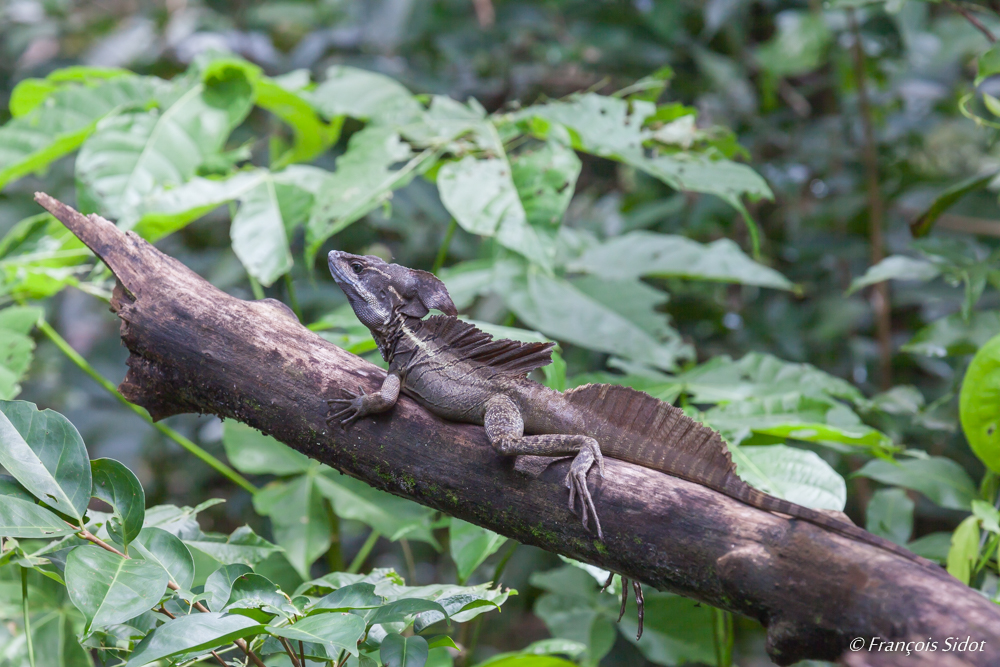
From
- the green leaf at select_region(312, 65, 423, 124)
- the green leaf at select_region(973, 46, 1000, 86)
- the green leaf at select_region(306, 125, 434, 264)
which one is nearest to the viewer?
the green leaf at select_region(973, 46, 1000, 86)

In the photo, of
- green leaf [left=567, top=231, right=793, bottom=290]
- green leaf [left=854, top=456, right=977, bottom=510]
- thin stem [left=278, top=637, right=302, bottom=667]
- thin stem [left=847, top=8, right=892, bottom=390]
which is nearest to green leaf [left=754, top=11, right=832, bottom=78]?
thin stem [left=847, top=8, right=892, bottom=390]

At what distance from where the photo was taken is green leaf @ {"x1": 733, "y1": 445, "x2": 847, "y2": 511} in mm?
2031

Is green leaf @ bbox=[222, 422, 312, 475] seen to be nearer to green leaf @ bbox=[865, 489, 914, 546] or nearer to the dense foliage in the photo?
the dense foliage

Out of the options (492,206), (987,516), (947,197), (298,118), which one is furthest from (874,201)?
(298,118)

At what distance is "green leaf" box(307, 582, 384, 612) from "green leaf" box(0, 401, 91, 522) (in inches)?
22.2

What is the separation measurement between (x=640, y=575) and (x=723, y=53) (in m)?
4.45

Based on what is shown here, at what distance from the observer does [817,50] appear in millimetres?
4258

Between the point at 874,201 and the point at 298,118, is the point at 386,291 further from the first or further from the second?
the point at 874,201

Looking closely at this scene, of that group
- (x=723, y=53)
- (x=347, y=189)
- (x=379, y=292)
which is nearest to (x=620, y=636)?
(x=379, y=292)

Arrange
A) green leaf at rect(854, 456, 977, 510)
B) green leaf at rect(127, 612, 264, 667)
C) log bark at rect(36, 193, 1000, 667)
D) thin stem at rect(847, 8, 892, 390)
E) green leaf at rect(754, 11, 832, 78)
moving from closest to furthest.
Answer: green leaf at rect(127, 612, 264, 667) → log bark at rect(36, 193, 1000, 667) → green leaf at rect(854, 456, 977, 510) → thin stem at rect(847, 8, 892, 390) → green leaf at rect(754, 11, 832, 78)

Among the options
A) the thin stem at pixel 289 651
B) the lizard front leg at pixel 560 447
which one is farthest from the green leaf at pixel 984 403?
the thin stem at pixel 289 651

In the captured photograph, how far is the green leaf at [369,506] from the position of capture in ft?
8.49

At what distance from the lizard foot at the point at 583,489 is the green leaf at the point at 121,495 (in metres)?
0.95

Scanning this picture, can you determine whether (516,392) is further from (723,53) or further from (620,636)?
(723,53)
